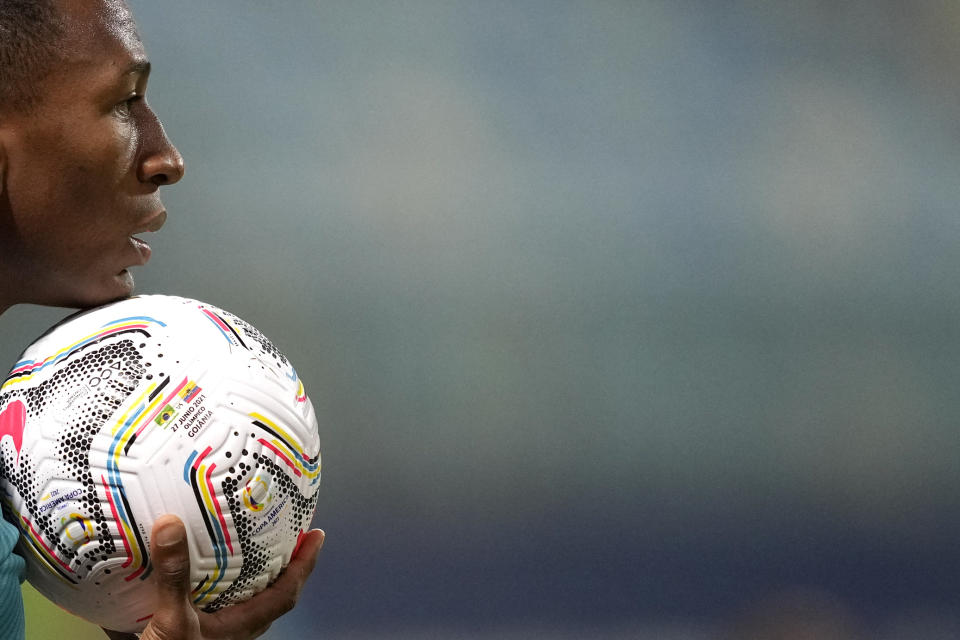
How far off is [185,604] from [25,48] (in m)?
0.52

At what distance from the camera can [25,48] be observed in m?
0.98

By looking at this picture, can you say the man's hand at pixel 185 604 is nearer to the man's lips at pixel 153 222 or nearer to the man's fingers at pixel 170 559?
the man's fingers at pixel 170 559

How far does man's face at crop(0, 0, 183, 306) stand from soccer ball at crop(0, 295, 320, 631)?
0.17ft

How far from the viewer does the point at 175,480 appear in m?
0.97

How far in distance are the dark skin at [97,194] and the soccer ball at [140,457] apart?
0.03 metres

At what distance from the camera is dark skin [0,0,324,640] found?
0.99m

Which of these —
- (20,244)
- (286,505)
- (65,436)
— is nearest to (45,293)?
(20,244)

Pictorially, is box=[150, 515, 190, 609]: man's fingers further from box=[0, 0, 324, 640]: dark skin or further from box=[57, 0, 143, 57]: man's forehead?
box=[57, 0, 143, 57]: man's forehead

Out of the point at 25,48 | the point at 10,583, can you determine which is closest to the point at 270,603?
the point at 10,583

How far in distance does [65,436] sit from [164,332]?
0.42ft

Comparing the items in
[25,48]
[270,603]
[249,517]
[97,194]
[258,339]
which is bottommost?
[270,603]

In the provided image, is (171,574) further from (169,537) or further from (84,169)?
(84,169)

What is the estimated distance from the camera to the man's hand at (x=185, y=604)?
37.1 inches

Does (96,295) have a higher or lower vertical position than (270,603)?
higher
